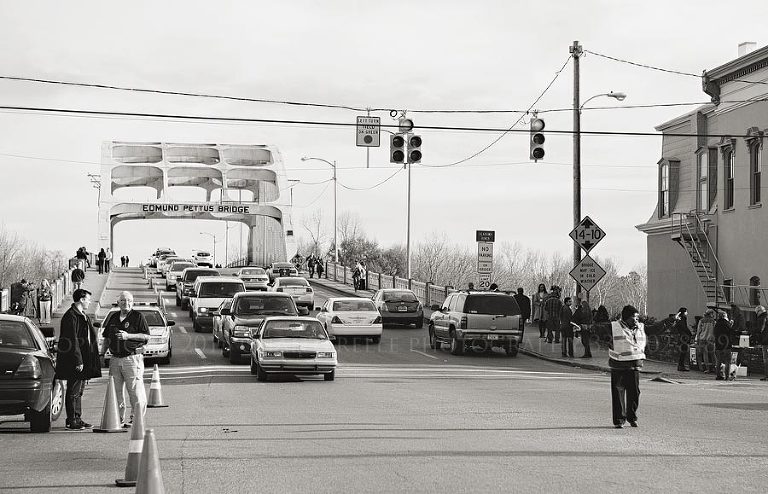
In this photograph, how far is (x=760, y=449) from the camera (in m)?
11.9

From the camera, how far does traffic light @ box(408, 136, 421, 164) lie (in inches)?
1001

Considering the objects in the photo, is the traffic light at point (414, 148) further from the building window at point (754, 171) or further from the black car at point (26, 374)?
the black car at point (26, 374)

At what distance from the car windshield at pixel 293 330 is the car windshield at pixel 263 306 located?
500 cm

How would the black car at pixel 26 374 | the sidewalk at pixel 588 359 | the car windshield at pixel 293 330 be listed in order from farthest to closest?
the sidewalk at pixel 588 359 → the car windshield at pixel 293 330 → the black car at pixel 26 374

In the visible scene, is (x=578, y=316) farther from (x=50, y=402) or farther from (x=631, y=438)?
(x=50, y=402)

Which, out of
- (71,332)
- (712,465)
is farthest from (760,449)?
(71,332)

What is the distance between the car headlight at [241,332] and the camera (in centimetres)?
2633

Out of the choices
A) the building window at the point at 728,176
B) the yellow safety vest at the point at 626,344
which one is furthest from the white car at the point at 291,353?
the building window at the point at 728,176

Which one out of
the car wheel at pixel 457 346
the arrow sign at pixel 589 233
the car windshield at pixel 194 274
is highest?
the arrow sign at pixel 589 233

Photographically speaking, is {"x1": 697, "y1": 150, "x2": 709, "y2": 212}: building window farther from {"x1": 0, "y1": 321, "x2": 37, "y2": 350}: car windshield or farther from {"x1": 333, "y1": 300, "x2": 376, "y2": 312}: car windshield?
{"x1": 0, "y1": 321, "x2": 37, "y2": 350}: car windshield

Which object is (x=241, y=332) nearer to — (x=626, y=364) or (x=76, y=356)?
(x=76, y=356)

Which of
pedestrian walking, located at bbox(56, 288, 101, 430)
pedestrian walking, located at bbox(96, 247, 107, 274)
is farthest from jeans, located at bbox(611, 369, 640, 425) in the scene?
pedestrian walking, located at bbox(96, 247, 107, 274)

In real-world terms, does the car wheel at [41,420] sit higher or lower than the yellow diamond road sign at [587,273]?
lower

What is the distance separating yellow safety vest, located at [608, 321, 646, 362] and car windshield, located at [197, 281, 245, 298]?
2417 cm
